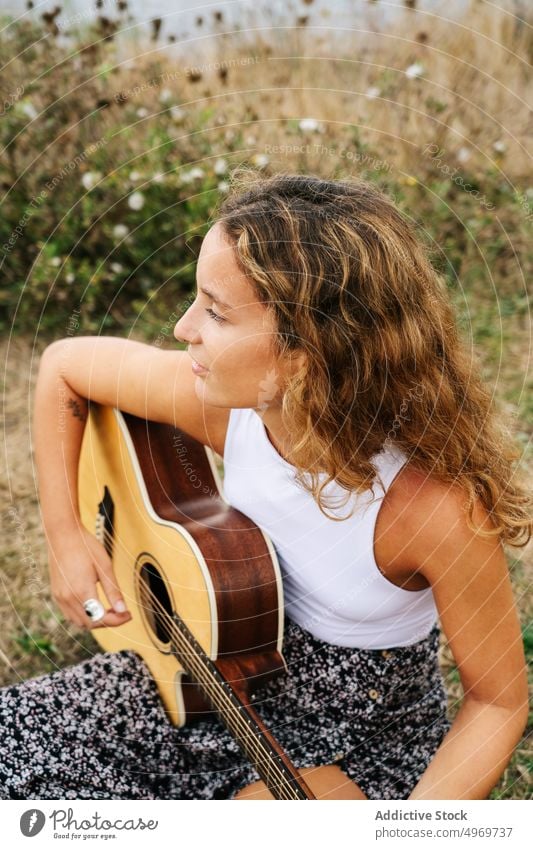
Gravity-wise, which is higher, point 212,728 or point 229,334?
point 229,334

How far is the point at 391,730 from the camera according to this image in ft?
4.19

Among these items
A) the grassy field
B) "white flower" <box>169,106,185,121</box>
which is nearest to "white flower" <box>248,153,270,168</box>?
the grassy field

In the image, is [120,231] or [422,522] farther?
[120,231]

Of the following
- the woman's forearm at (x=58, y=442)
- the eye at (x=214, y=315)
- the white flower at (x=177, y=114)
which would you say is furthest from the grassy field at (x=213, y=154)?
the eye at (x=214, y=315)

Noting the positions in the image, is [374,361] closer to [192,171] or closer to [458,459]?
[458,459]

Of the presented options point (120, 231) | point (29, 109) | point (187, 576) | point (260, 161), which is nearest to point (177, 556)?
point (187, 576)

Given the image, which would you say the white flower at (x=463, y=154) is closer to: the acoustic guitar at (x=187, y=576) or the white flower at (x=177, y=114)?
the white flower at (x=177, y=114)

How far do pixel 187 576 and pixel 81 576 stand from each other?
0.87ft

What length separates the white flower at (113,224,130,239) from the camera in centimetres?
239

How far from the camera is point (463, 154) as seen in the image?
8.20 ft

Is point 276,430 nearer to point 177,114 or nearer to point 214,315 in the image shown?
point 214,315

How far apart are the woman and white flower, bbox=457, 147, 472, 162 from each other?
152 cm
